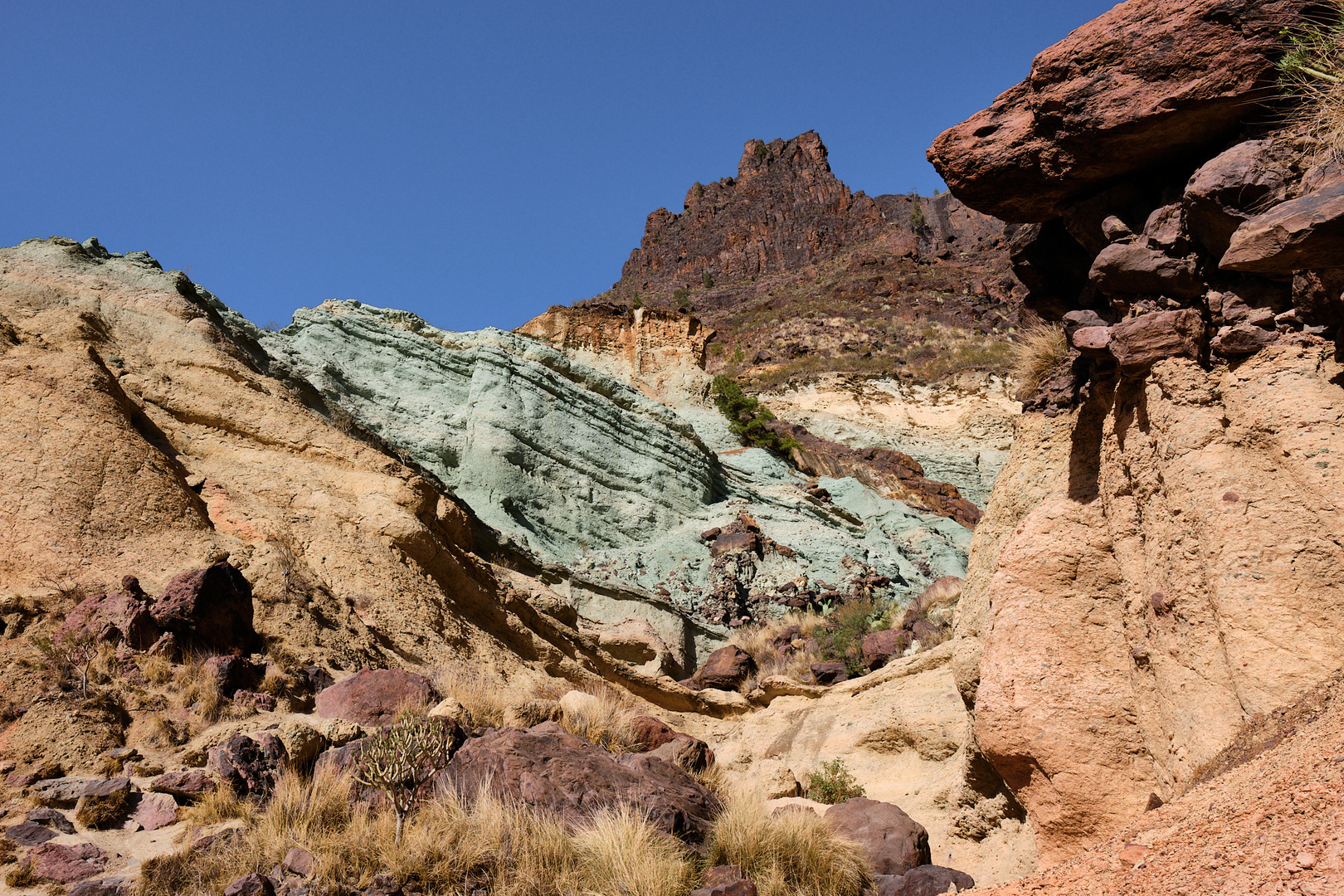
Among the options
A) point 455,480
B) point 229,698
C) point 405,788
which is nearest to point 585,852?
point 405,788

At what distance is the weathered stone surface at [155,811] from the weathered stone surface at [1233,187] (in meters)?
6.16

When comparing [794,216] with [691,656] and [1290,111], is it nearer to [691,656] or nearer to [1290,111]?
[691,656]

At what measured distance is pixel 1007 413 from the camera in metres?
37.0

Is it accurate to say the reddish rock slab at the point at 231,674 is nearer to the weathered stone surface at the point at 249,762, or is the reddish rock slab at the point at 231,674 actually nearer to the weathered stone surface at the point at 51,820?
the weathered stone surface at the point at 249,762

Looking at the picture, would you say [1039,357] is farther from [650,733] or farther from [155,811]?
[155,811]

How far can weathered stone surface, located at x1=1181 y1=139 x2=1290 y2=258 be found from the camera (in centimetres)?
412

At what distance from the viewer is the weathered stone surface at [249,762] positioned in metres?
4.61

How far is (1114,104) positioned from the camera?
480 centimetres

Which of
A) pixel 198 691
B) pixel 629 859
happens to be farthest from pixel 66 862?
pixel 629 859

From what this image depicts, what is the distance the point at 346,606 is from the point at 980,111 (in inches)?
255

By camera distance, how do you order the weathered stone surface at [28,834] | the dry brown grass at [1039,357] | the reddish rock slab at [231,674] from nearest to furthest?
1. the weathered stone surface at [28,834]
2. the reddish rock slab at [231,674]
3. the dry brown grass at [1039,357]

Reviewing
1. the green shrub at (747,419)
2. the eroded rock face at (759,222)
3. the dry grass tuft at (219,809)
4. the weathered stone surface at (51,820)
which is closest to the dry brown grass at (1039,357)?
the dry grass tuft at (219,809)

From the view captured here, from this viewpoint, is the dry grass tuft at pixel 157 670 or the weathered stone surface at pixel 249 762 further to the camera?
the dry grass tuft at pixel 157 670

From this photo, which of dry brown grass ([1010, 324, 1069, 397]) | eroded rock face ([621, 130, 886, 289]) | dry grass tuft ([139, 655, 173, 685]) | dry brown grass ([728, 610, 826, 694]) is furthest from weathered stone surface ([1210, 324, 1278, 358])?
eroded rock face ([621, 130, 886, 289])
